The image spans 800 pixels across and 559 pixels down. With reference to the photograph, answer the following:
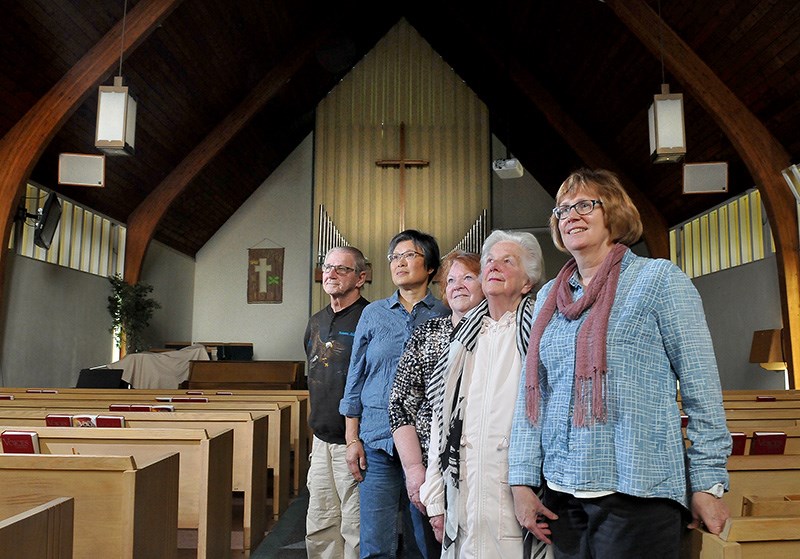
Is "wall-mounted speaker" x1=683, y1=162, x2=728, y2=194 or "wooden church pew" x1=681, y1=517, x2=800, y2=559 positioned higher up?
"wall-mounted speaker" x1=683, y1=162, x2=728, y2=194

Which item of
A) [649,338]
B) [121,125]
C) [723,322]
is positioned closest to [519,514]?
[649,338]

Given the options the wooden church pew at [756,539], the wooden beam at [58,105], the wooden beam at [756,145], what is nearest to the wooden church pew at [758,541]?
the wooden church pew at [756,539]

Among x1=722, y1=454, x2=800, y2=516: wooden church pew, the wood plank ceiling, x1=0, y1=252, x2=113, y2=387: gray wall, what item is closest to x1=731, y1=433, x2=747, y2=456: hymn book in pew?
x1=722, y1=454, x2=800, y2=516: wooden church pew

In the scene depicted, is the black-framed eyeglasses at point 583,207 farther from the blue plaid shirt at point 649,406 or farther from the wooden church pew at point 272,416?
the wooden church pew at point 272,416

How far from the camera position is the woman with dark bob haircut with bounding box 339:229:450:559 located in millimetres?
2096

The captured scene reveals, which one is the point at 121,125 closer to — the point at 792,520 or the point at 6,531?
the point at 6,531

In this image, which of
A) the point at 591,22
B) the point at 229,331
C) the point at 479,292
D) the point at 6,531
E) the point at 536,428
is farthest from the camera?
the point at 229,331

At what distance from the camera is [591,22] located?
7.56 meters

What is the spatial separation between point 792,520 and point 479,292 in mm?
966

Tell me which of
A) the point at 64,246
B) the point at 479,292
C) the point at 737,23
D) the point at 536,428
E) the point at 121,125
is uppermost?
the point at 737,23

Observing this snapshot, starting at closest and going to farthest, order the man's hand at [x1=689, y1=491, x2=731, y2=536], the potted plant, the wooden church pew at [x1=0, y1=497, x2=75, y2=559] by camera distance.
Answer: the wooden church pew at [x1=0, y1=497, x2=75, y2=559] < the man's hand at [x1=689, y1=491, x2=731, y2=536] < the potted plant

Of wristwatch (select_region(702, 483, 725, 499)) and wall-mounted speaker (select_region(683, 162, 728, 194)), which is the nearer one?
wristwatch (select_region(702, 483, 725, 499))

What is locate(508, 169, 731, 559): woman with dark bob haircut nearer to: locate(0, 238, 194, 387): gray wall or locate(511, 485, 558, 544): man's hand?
locate(511, 485, 558, 544): man's hand

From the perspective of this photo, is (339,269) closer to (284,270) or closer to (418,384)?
(418,384)
